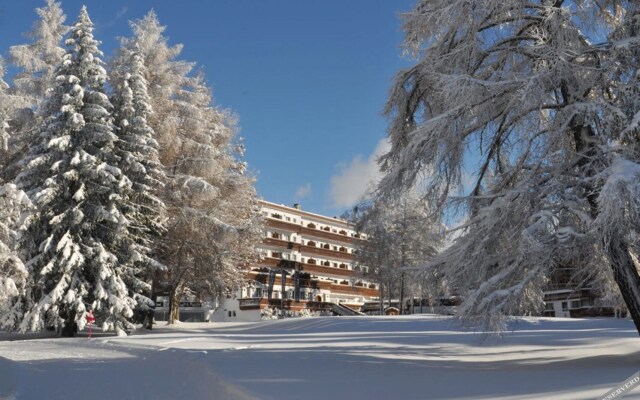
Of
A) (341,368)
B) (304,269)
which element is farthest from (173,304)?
(304,269)

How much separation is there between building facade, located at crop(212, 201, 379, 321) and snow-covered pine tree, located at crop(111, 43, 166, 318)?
75.8 ft

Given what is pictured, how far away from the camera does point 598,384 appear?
25.6ft

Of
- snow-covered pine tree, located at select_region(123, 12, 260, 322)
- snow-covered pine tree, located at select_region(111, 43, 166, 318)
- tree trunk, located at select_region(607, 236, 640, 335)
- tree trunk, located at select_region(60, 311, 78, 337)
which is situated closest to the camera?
tree trunk, located at select_region(607, 236, 640, 335)

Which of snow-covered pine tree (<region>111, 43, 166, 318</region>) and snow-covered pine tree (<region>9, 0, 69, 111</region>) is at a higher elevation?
snow-covered pine tree (<region>9, 0, 69, 111</region>)

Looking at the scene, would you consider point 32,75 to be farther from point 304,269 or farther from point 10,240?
point 304,269

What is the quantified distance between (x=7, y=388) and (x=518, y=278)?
8.84m

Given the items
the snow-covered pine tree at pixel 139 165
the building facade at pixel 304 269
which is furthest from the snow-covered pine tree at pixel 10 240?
the building facade at pixel 304 269

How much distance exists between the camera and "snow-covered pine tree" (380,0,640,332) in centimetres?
984

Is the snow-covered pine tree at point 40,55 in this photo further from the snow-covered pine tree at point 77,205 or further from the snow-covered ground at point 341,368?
the snow-covered ground at point 341,368

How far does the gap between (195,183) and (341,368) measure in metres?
20.4

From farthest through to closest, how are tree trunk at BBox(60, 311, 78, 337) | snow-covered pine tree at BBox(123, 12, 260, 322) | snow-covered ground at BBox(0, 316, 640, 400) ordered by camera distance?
snow-covered pine tree at BBox(123, 12, 260, 322) < tree trunk at BBox(60, 311, 78, 337) < snow-covered ground at BBox(0, 316, 640, 400)

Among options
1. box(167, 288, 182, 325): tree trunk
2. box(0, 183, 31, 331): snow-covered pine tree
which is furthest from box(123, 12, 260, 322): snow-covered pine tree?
box(0, 183, 31, 331): snow-covered pine tree

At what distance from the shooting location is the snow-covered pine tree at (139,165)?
2916 cm

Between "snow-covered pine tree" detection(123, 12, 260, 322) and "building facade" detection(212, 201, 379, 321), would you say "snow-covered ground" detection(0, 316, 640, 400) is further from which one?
"building facade" detection(212, 201, 379, 321)
